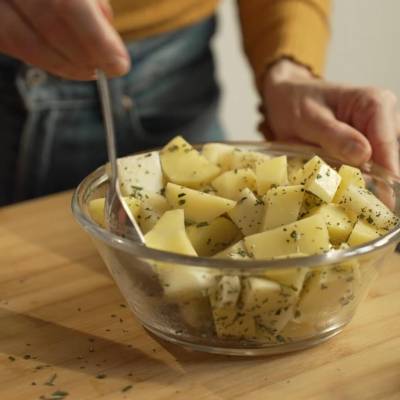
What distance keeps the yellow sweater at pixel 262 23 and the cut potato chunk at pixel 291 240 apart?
0.66 meters

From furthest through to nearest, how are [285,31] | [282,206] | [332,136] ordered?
1. [285,31]
2. [332,136]
3. [282,206]

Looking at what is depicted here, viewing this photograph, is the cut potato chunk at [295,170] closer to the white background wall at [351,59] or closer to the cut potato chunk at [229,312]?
the cut potato chunk at [229,312]

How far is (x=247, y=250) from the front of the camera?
0.84m

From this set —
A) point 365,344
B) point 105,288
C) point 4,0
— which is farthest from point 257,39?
point 365,344

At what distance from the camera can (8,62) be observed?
1.55 meters

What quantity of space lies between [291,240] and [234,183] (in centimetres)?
16

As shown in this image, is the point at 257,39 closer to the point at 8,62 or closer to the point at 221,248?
the point at 8,62

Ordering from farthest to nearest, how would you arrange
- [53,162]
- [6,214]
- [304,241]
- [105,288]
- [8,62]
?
[53,162] → [8,62] → [6,214] → [105,288] → [304,241]

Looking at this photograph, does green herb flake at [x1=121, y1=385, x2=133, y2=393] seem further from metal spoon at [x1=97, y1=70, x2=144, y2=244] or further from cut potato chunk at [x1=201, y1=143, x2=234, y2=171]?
cut potato chunk at [x1=201, y1=143, x2=234, y2=171]

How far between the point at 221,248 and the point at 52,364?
0.23 m

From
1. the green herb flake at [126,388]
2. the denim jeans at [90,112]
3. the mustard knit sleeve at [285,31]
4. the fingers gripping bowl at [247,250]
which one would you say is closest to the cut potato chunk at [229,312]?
the fingers gripping bowl at [247,250]

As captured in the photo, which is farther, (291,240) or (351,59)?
(351,59)

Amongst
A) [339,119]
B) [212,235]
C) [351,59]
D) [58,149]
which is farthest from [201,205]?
[351,59]

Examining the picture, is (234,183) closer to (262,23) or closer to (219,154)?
(219,154)
